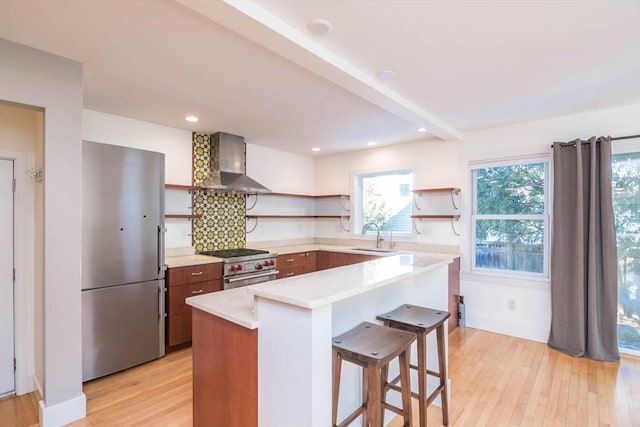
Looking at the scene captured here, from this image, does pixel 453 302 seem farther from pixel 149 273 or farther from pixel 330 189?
pixel 149 273

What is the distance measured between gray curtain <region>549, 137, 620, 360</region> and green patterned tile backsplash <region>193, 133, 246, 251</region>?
3793 mm

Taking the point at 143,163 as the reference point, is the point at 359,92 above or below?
above

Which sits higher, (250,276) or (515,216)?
(515,216)

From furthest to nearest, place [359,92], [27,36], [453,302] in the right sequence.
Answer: [453,302], [359,92], [27,36]

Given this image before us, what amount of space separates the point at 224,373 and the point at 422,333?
3.76 feet

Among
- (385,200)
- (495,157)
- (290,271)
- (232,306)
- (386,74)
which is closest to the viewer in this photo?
(232,306)

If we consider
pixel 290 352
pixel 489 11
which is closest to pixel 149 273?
pixel 290 352

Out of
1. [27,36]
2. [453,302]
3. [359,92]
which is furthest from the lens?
[453,302]

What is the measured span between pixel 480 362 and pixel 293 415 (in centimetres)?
240

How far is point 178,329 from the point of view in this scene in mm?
3195

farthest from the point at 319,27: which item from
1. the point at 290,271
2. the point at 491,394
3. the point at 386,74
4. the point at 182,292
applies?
the point at 290,271

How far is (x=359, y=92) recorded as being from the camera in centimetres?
247

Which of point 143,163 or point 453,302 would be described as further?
point 453,302

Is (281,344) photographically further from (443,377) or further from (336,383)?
(443,377)
